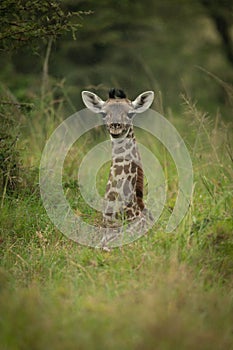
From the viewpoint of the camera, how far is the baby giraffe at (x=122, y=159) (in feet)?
23.8

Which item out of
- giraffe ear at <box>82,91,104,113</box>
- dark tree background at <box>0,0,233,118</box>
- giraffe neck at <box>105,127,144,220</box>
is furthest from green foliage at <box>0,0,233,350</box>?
dark tree background at <box>0,0,233,118</box>

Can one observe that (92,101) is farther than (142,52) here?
No

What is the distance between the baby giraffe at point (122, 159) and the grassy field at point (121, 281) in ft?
1.28

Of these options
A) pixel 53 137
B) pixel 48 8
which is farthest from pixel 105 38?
pixel 48 8

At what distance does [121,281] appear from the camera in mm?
6020

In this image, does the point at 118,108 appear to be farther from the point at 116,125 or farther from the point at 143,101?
the point at 143,101

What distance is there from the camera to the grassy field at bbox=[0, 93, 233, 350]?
4.71 metres

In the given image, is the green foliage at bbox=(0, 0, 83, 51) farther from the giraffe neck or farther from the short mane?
the giraffe neck

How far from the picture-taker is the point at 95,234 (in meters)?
7.32

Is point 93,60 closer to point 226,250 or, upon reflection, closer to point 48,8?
point 48,8

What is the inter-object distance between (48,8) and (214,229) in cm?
333

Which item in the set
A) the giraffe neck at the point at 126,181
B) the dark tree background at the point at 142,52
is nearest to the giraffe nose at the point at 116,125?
the giraffe neck at the point at 126,181

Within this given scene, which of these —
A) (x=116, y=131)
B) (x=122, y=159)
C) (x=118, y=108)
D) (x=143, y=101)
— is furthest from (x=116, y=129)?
(x=143, y=101)

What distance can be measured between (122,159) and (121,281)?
1.83 metres
